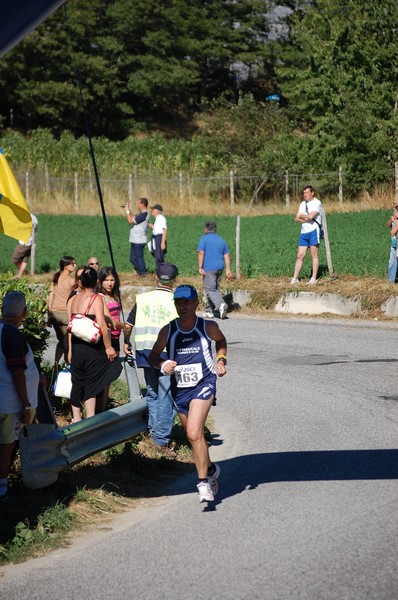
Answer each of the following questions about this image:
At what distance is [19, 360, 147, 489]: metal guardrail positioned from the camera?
829 cm

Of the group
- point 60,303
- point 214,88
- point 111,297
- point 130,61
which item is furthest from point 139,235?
point 214,88

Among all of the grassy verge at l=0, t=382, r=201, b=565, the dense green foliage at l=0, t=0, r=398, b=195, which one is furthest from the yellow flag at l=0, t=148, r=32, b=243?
the dense green foliage at l=0, t=0, r=398, b=195

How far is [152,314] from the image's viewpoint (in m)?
10.9

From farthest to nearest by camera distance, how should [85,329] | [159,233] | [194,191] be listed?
1. [194,191]
2. [159,233]
3. [85,329]

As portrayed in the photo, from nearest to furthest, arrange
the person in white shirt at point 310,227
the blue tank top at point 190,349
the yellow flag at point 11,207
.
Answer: the blue tank top at point 190,349 → the yellow flag at point 11,207 → the person in white shirt at point 310,227

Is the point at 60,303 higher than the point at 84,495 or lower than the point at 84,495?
higher

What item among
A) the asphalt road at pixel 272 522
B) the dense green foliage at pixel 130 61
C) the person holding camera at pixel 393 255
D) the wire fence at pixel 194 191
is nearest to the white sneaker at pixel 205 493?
the asphalt road at pixel 272 522

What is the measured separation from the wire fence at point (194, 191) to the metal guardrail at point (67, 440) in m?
39.1

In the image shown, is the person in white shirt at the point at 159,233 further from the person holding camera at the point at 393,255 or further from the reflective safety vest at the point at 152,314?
the reflective safety vest at the point at 152,314

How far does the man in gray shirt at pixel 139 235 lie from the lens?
24442 mm

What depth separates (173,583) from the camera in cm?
695

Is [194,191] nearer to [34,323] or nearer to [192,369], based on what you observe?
[34,323]

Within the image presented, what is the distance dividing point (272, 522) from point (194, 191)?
42738 mm

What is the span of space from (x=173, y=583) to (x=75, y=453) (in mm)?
1991
